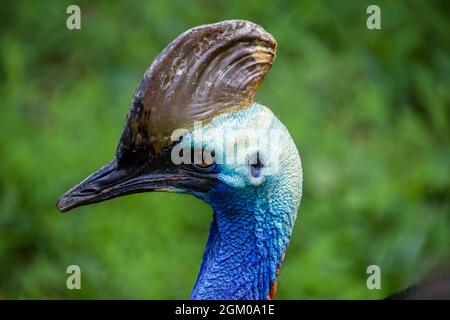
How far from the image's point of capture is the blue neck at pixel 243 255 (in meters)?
3.09

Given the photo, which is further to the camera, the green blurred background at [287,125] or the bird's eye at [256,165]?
the green blurred background at [287,125]

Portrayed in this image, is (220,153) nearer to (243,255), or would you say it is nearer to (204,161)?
(204,161)

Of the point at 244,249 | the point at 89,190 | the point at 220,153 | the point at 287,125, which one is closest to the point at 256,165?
the point at 220,153

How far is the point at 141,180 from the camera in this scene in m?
3.01

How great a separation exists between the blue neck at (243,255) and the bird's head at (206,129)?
0.07 m

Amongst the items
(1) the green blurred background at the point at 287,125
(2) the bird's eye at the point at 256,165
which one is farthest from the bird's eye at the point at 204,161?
(1) the green blurred background at the point at 287,125

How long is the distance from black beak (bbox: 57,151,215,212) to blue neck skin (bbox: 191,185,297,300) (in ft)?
0.30

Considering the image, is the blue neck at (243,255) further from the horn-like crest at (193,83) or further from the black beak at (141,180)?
the horn-like crest at (193,83)

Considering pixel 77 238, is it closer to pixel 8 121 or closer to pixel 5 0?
pixel 8 121

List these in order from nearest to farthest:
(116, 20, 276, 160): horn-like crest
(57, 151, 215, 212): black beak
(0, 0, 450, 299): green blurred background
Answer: (116, 20, 276, 160): horn-like crest < (57, 151, 215, 212): black beak < (0, 0, 450, 299): green blurred background

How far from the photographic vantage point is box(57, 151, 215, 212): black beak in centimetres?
300

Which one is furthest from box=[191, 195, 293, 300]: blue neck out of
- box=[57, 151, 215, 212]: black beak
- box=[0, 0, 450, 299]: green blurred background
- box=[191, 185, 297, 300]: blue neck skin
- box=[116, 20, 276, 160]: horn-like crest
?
box=[0, 0, 450, 299]: green blurred background

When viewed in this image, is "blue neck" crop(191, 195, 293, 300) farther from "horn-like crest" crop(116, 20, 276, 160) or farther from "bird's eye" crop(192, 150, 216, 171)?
"horn-like crest" crop(116, 20, 276, 160)

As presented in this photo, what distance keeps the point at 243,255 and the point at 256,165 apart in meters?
0.29
